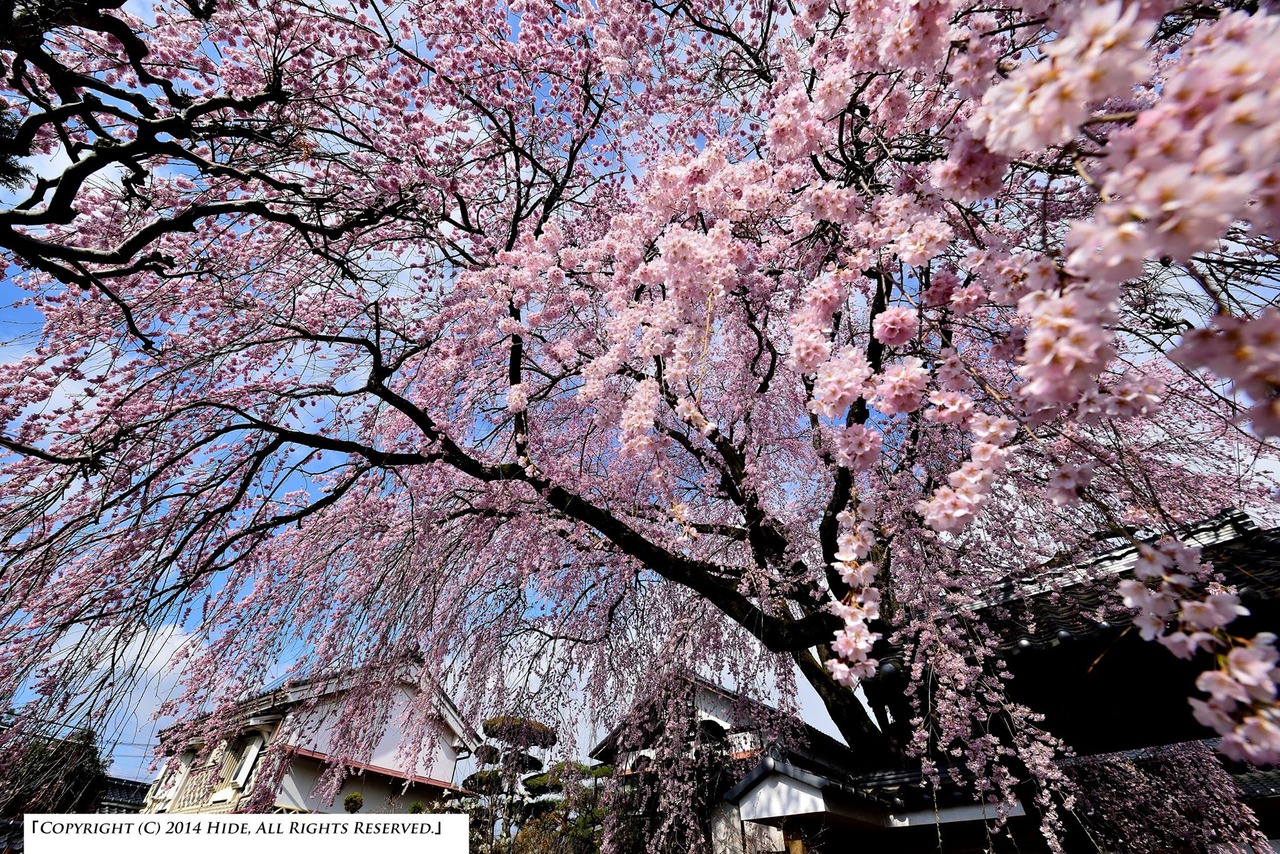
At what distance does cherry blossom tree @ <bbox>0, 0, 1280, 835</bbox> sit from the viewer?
1.18 m

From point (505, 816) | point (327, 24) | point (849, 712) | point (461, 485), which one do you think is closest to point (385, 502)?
point (461, 485)

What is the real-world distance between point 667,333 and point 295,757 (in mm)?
8289

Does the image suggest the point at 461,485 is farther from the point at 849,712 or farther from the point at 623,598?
the point at 849,712

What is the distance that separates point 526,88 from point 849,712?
22.9ft

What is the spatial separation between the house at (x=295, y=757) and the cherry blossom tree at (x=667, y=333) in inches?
15.4

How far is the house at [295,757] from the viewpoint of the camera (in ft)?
17.9

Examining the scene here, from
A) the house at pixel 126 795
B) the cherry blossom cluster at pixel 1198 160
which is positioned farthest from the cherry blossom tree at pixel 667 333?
the house at pixel 126 795

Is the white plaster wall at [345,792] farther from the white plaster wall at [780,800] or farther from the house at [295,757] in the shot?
the white plaster wall at [780,800]

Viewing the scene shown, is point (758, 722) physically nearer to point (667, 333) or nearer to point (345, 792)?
point (667, 333)

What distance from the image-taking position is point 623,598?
728 cm

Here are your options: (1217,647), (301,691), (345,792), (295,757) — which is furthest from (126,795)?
(1217,647)

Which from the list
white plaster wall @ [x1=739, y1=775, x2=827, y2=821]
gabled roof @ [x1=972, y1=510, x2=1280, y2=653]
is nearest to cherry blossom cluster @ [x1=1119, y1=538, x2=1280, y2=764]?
gabled roof @ [x1=972, y1=510, x2=1280, y2=653]

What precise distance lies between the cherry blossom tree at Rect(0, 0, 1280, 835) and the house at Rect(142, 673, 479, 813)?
39 cm

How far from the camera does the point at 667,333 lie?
10.7 ft
